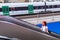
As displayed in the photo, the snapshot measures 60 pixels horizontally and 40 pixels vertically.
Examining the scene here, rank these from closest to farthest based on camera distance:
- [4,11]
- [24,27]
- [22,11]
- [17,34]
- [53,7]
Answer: [17,34]
[24,27]
[4,11]
[22,11]
[53,7]

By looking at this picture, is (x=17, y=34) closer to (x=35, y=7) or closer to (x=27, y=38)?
(x=27, y=38)

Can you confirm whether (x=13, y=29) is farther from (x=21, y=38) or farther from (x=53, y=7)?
(x=53, y=7)

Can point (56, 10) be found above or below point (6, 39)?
below

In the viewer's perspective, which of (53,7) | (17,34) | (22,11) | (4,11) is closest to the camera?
(17,34)

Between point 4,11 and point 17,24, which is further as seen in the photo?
point 4,11

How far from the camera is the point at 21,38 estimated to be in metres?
1.67

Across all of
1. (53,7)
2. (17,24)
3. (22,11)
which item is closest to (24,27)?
(17,24)

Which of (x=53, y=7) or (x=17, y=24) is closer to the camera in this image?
(x=17, y=24)

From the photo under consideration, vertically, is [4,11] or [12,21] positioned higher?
[12,21]

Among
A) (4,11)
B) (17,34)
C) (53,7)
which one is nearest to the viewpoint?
(17,34)

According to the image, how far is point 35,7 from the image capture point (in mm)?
30875

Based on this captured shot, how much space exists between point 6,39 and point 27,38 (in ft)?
0.60

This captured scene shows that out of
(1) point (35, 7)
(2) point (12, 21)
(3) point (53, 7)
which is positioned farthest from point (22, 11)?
(2) point (12, 21)

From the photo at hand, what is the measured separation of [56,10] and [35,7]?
3929 millimetres
